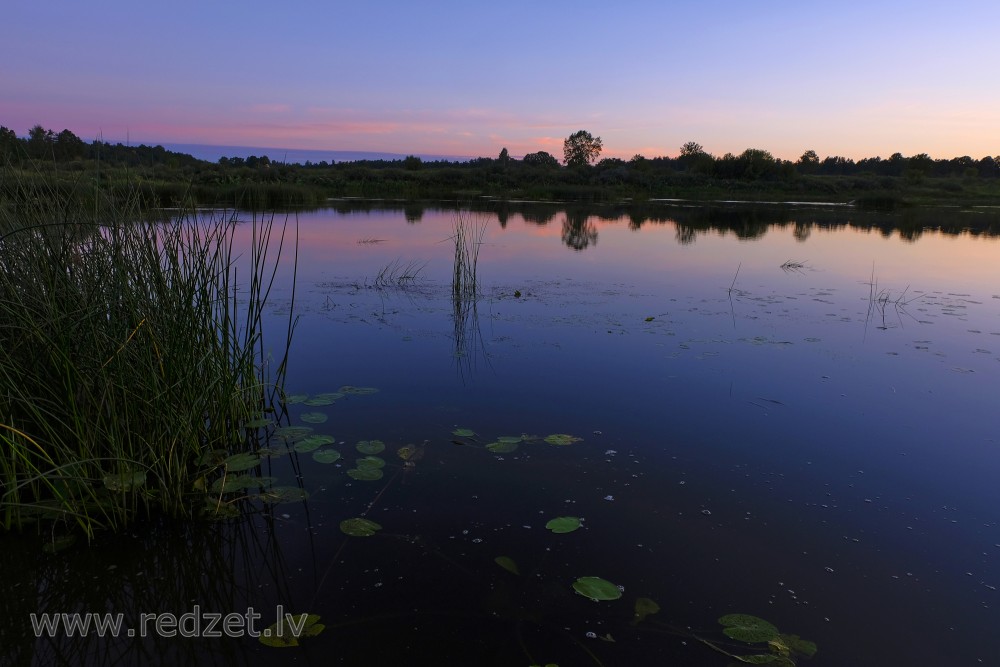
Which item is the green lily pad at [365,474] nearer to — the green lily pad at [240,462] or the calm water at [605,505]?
the calm water at [605,505]

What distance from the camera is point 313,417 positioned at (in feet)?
12.7

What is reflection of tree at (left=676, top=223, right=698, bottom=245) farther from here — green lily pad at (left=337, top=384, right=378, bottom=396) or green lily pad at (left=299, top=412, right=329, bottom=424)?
green lily pad at (left=299, top=412, right=329, bottom=424)

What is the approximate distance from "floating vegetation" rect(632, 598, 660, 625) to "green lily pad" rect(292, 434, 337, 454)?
6.81ft

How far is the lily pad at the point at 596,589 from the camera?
2.30m

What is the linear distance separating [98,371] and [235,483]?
0.81m

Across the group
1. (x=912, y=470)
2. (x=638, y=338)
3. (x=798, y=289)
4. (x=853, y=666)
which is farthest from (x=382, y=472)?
(x=798, y=289)

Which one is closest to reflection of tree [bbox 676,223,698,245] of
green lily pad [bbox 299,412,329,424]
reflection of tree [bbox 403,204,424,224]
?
reflection of tree [bbox 403,204,424,224]

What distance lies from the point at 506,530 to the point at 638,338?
12.2ft

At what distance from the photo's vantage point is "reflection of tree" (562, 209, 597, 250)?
13506mm

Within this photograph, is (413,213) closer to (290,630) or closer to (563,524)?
(563,524)

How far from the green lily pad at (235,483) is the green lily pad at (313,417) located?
77 centimetres

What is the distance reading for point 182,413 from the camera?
2.81 m

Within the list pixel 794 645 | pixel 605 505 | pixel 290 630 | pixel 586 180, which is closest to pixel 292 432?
pixel 290 630

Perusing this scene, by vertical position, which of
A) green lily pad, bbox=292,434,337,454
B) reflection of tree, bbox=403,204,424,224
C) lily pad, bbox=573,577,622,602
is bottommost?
lily pad, bbox=573,577,622,602
